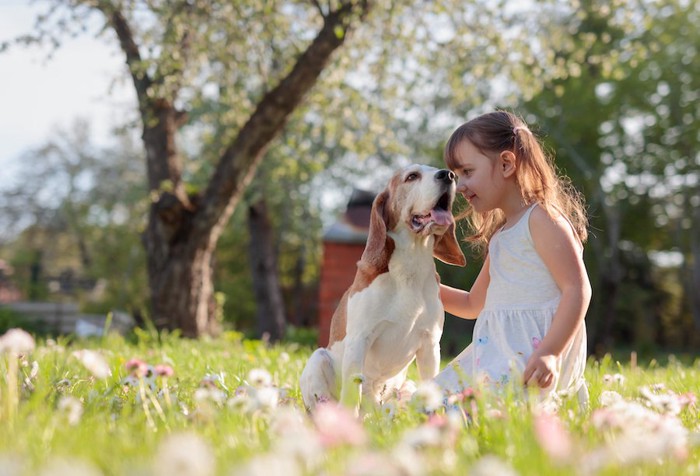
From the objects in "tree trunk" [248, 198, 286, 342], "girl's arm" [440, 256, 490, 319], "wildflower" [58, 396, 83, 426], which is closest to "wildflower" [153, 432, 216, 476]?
"wildflower" [58, 396, 83, 426]

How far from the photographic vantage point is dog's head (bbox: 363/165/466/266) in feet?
12.1

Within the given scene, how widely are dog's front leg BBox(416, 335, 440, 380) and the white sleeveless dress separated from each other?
8 cm

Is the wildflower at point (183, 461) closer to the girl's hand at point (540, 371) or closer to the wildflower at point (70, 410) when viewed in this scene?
the wildflower at point (70, 410)

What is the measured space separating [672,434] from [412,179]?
2179mm

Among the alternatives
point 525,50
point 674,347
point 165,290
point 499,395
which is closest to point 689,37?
point 674,347

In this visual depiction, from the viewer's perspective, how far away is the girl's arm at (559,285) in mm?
3180

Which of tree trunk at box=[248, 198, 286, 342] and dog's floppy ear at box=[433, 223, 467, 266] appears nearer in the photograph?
dog's floppy ear at box=[433, 223, 467, 266]

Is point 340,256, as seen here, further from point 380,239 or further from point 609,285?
point 380,239

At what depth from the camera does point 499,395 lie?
2809 millimetres

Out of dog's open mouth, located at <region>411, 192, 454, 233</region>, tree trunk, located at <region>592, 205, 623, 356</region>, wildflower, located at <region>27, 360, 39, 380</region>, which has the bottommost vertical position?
tree trunk, located at <region>592, 205, 623, 356</region>

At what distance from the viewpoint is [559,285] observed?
3.54 m

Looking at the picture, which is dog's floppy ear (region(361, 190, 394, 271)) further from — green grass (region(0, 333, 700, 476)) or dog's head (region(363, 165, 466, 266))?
green grass (region(0, 333, 700, 476))

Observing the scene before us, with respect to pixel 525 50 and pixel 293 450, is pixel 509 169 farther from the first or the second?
pixel 525 50

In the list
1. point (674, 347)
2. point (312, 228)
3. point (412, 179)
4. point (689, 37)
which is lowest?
point (674, 347)
